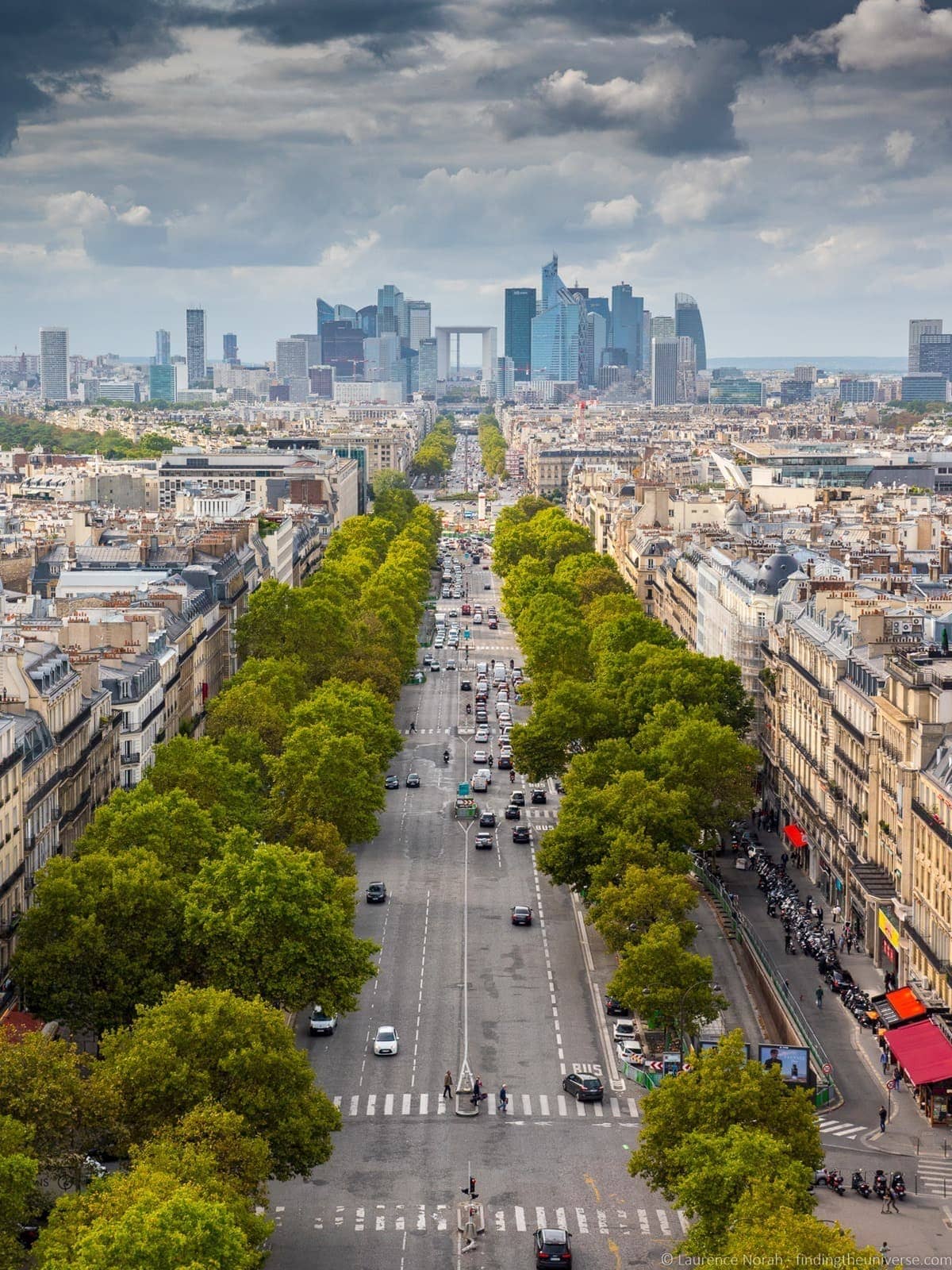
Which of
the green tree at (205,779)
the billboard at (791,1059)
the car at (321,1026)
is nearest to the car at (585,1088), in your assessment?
the billboard at (791,1059)

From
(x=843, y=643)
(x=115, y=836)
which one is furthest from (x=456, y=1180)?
(x=843, y=643)

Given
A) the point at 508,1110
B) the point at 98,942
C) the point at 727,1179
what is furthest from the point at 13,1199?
the point at 508,1110

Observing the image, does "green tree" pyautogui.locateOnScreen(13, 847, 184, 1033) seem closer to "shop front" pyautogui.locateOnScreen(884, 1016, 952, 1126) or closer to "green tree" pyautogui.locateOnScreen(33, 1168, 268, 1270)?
"green tree" pyautogui.locateOnScreen(33, 1168, 268, 1270)

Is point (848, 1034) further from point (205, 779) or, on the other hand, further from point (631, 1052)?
point (205, 779)

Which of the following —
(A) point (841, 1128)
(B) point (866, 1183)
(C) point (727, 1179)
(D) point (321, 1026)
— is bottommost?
(A) point (841, 1128)

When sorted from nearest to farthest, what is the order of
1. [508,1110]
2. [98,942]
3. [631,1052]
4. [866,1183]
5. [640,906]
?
[866,1183], [508,1110], [98,942], [631,1052], [640,906]

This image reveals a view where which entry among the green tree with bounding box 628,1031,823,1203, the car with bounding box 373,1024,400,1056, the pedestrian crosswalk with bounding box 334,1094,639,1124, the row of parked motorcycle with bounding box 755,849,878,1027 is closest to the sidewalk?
the row of parked motorcycle with bounding box 755,849,878,1027

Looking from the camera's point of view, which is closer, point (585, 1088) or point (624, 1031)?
point (585, 1088)
